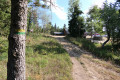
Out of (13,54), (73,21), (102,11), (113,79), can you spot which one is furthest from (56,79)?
(73,21)

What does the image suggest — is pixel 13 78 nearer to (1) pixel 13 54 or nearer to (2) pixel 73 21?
(1) pixel 13 54

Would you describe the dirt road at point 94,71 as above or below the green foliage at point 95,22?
below

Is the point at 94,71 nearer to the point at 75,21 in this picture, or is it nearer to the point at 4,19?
the point at 4,19

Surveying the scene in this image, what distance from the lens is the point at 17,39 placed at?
5.22 feet

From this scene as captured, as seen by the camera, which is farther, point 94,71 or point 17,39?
point 94,71

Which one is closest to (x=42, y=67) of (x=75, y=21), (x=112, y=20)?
(x=112, y=20)

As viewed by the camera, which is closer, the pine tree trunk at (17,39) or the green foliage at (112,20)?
the pine tree trunk at (17,39)

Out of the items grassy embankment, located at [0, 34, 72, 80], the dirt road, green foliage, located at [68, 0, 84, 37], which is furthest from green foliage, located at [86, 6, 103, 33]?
grassy embankment, located at [0, 34, 72, 80]

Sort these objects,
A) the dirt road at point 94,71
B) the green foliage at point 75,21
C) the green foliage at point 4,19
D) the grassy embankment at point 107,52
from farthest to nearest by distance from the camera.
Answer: the green foliage at point 75,21
the grassy embankment at point 107,52
the dirt road at point 94,71
the green foliage at point 4,19

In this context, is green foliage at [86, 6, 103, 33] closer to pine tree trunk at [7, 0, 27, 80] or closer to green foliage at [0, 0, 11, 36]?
green foliage at [0, 0, 11, 36]

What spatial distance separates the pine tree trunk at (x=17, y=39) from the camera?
1532 mm

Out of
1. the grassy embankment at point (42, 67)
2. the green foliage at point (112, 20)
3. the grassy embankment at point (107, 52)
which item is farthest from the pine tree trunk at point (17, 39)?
the green foliage at point (112, 20)

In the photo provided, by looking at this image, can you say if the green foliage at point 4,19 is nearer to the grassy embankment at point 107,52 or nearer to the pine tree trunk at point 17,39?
the pine tree trunk at point 17,39

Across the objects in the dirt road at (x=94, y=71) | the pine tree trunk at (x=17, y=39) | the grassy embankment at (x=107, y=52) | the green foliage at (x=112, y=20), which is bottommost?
the dirt road at (x=94, y=71)
